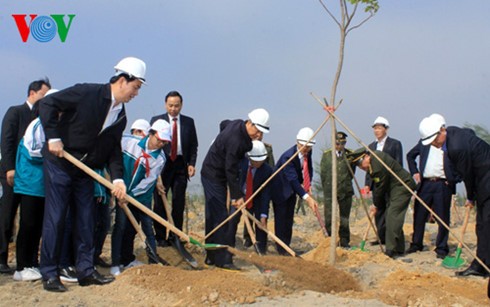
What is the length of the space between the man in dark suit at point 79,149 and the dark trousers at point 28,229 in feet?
1.36

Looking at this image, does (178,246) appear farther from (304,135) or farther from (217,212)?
(304,135)

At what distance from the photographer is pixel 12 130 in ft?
20.1

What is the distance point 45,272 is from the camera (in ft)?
17.1

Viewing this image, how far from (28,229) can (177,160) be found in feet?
7.33

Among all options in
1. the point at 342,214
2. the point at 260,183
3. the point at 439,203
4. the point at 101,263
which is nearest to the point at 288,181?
the point at 260,183

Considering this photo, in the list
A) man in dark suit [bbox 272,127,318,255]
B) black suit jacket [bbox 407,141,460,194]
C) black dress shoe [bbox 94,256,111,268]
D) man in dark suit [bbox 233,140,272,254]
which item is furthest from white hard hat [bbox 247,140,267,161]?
black suit jacket [bbox 407,141,460,194]

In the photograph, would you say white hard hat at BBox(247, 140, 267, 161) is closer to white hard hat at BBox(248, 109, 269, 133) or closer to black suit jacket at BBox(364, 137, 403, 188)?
white hard hat at BBox(248, 109, 269, 133)

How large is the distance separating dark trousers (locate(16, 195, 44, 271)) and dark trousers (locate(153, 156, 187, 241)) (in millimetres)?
1762

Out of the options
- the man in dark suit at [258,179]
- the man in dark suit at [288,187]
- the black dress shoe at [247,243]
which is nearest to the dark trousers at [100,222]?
the man in dark suit at [258,179]

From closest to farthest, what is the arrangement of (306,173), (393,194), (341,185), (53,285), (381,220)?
1. (53,285)
2. (306,173)
3. (393,194)
4. (341,185)
5. (381,220)

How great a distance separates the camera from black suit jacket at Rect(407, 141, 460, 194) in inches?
314

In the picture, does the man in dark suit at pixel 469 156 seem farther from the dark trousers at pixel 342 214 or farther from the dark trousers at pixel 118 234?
the dark trousers at pixel 118 234

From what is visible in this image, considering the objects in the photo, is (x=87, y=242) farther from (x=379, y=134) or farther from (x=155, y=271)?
(x=379, y=134)

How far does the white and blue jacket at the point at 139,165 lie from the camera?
6.30 meters
